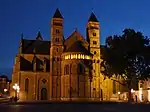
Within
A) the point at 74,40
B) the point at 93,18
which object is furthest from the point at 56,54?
the point at 93,18

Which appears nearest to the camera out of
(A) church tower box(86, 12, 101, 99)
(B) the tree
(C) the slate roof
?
(B) the tree

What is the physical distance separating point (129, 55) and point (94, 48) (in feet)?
120

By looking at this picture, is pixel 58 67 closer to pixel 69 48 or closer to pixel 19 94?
pixel 69 48

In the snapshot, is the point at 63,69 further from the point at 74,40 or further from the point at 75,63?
the point at 74,40

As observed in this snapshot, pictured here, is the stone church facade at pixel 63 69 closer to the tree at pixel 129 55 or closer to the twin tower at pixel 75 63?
the twin tower at pixel 75 63

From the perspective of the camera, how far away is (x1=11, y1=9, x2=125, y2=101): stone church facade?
8844 centimetres

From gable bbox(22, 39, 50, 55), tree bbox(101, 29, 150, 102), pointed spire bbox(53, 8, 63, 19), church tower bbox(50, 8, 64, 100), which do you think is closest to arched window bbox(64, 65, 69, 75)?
church tower bbox(50, 8, 64, 100)

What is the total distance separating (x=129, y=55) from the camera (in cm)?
6069

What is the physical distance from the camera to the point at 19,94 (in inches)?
3691

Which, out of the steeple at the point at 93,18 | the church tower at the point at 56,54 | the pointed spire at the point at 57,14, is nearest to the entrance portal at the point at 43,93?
the church tower at the point at 56,54

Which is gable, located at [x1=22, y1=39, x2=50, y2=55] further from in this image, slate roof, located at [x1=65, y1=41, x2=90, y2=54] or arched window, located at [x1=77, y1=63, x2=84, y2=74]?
arched window, located at [x1=77, y1=63, x2=84, y2=74]

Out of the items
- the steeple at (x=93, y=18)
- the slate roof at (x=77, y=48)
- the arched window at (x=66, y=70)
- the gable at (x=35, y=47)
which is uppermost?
the steeple at (x=93, y=18)

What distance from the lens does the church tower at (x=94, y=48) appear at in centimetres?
9191

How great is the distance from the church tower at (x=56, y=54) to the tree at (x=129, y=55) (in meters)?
33.2
